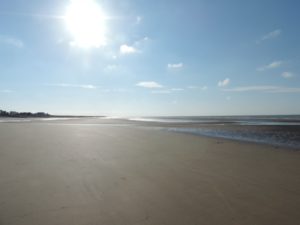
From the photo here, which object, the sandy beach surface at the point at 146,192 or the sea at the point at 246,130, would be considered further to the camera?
the sea at the point at 246,130

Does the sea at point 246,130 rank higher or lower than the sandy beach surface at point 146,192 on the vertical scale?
higher

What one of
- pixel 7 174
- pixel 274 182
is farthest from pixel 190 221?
pixel 7 174

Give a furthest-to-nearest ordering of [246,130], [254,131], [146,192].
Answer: [246,130]
[254,131]
[146,192]

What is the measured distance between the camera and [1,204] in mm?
3975

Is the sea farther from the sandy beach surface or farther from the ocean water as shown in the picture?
the sandy beach surface

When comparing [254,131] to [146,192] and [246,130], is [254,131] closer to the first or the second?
[246,130]

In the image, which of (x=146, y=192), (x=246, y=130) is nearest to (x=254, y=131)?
(x=246, y=130)

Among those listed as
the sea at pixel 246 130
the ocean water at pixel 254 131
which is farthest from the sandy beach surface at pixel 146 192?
the ocean water at pixel 254 131

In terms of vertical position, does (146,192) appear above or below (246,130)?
below

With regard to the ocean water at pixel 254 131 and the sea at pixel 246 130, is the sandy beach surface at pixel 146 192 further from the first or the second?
the ocean water at pixel 254 131

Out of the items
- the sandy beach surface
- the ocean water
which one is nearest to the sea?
the ocean water

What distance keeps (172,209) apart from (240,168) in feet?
12.2

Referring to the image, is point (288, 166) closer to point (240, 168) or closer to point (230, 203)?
point (240, 168)

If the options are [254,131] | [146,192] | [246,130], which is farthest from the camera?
[246,130]
